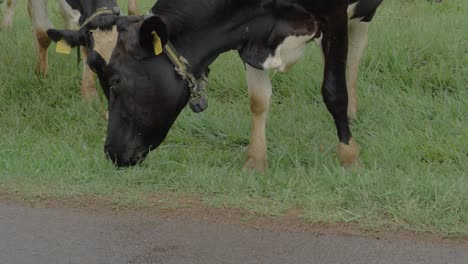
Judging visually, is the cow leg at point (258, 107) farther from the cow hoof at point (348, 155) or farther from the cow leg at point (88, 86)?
the cow leg at point (88, 86)

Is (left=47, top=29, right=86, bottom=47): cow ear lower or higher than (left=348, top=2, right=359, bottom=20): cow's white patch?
higher

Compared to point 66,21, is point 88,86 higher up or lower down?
lower down

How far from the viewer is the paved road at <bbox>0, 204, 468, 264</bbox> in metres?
3.72

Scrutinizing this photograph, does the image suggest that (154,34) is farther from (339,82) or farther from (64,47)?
(339,82)

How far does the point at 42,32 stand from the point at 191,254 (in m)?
4.01

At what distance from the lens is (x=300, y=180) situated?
4.77 metres

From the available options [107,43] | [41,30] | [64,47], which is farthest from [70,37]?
[41,30]

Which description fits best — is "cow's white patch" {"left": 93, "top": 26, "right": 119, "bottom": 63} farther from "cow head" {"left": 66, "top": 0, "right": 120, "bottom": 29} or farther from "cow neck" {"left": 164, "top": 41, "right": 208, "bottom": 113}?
"cow neck" {"left": 164, "top": 41, "right": 208, "bottom": 113}

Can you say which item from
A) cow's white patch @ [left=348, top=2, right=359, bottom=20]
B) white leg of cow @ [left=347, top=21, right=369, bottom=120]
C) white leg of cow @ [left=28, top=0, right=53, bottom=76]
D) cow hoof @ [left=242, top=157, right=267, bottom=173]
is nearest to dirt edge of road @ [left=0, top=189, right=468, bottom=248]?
cow hoof @ [left=242, top=157, right=267, bottom=173]

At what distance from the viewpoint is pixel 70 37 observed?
188 inches

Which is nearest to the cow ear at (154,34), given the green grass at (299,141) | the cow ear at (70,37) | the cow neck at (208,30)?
the cow neck at (208,30)

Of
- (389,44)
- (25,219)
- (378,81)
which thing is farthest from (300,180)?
(389,44)

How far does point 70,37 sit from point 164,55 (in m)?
0.63

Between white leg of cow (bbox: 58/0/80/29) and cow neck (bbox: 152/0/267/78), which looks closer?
cow neck (bbox: 152/0/267/78)
